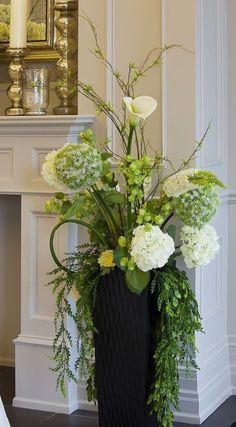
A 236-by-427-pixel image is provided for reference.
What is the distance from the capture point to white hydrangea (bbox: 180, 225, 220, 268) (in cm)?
324

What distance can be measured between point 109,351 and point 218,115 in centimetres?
124

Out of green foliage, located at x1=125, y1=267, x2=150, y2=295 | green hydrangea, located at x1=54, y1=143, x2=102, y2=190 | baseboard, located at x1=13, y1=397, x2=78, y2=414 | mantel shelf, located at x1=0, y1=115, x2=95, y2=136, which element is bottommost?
baseboard, located at x1=13, y1=397, x2=78, y2=414

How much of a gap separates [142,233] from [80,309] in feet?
1.42

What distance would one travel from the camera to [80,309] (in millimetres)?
3332

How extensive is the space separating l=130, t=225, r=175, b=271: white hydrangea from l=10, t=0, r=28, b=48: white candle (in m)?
1.21

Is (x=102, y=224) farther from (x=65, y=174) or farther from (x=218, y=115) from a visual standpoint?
(x=218, y=115)

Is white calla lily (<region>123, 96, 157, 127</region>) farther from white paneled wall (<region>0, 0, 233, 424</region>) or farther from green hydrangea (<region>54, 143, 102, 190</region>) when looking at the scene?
white paneled wall (<region>0, 0, 233, 424</region>)

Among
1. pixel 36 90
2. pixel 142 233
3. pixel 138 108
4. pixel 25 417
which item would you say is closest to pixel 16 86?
pixel 36 90

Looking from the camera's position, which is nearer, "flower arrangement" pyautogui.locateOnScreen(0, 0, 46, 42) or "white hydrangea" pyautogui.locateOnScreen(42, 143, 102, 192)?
"white hydrangea" pyautogui.locateOnScreen(42, 143, 102, 192)

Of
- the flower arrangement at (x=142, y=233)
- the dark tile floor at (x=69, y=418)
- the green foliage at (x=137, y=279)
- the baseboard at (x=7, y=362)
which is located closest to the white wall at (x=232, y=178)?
the dark tile floor at (x=69, y=418)

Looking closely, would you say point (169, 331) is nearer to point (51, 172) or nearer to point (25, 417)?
point (51, 172)

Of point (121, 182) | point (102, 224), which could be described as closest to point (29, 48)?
point (121, 182)

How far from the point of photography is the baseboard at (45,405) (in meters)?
3.82

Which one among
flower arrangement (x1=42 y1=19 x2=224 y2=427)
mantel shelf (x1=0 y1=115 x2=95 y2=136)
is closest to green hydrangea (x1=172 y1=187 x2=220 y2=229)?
flower arrangement (x1=42 y1=19 x2=224 y2=427)
